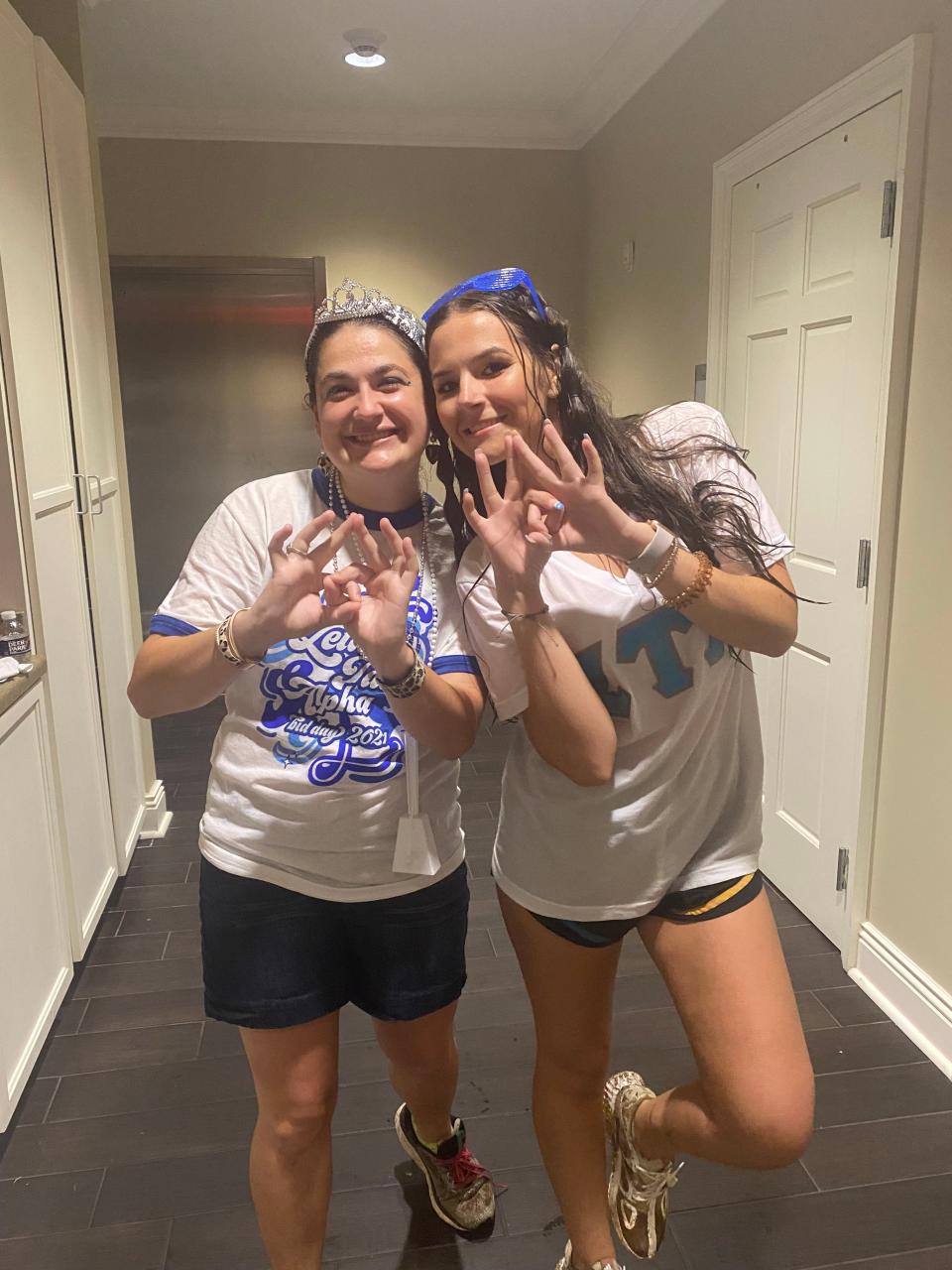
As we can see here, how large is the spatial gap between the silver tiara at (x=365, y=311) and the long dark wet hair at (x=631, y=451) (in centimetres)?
3

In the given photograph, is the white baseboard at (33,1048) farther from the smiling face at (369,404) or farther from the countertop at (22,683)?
the smiling face at (369,404)

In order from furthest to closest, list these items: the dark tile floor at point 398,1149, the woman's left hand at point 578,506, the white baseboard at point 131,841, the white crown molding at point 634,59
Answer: the white crown molding at point 634,59 → the white baseboard at point 131,841 → the dark tile floor at point 398,1149 → the woman's left hand at point 578,506

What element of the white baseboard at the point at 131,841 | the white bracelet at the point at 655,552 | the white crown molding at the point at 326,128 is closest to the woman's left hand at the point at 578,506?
the white bracelet at the point at 655,552

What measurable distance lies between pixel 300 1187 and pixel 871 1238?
0.99 m

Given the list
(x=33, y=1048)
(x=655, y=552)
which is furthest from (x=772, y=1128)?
(x=33, y=1048)

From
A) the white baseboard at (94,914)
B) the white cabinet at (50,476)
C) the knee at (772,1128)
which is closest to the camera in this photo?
the knee at (772,1128)

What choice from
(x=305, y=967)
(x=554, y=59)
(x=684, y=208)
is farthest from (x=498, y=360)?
(x=554, y=59)

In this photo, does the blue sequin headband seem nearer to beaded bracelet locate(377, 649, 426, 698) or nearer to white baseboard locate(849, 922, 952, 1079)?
beaded bracelet locate(377, 649, 426, 698)

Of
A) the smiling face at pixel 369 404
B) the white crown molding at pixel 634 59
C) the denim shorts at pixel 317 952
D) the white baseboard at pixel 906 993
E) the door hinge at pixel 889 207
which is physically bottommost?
the white baseboard at pixel 906 993

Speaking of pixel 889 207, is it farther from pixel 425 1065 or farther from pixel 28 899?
pixel 28 899

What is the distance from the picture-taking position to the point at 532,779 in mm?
1243

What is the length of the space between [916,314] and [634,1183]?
1765mm

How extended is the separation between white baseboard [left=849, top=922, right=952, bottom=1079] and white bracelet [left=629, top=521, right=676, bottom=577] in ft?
4.90

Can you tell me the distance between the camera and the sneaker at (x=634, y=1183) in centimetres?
133
